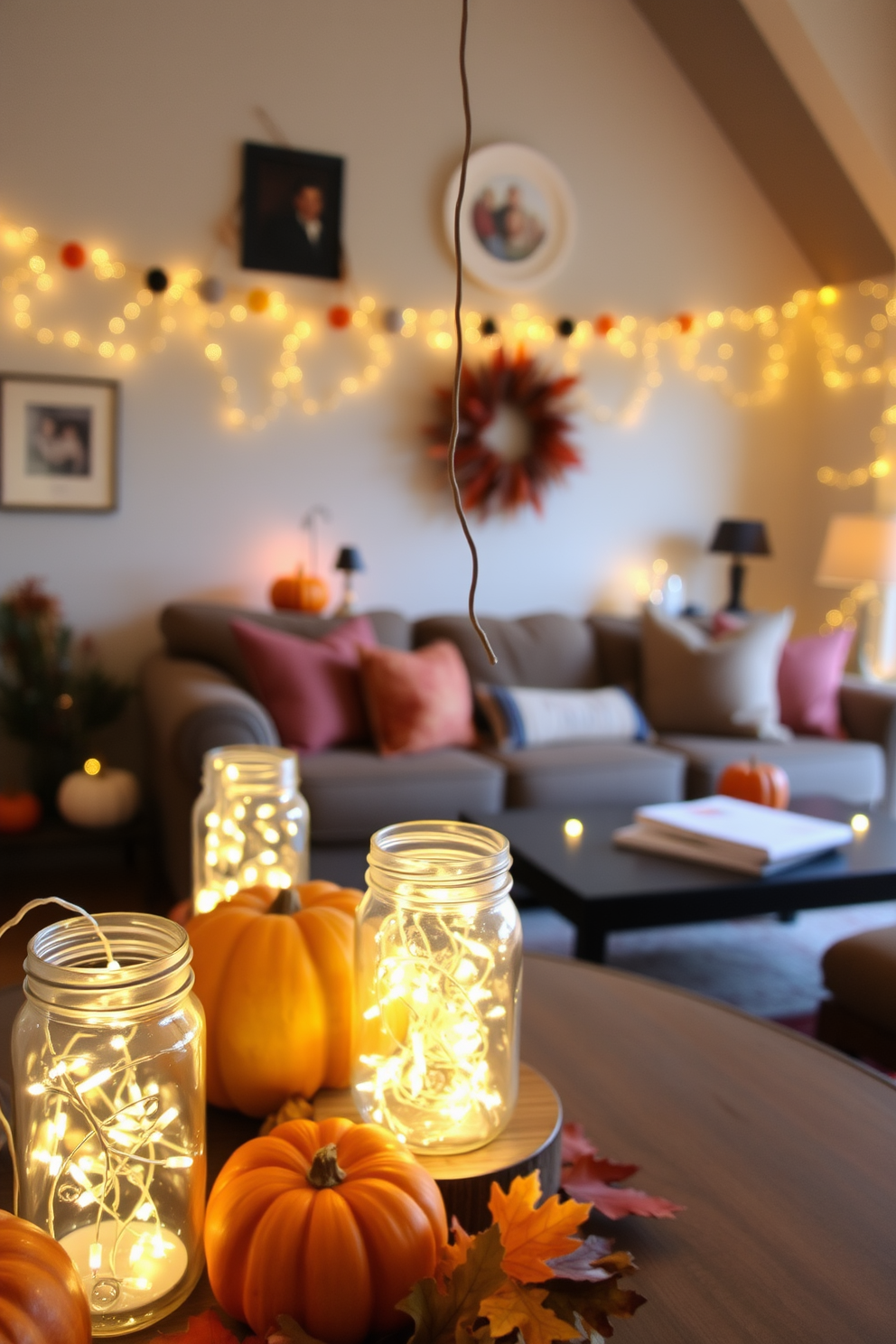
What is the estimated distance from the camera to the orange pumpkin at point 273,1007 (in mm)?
834

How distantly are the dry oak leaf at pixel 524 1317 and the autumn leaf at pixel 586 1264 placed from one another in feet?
0.14

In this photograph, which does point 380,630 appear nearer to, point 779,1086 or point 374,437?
point 374,437

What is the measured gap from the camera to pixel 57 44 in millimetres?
3492

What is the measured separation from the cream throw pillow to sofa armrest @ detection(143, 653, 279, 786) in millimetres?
1482

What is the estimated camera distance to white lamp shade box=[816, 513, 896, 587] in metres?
3.97

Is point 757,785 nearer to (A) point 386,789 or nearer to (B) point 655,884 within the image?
(B) point 655,884

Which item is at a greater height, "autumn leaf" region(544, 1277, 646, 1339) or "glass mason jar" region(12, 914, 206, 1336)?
"glass mason jar" region(12, 914, 206, 1336)

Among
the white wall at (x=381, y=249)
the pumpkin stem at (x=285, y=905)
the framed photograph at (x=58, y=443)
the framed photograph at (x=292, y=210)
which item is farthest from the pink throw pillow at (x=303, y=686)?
the pumpkin stem at (x=285, y=905)

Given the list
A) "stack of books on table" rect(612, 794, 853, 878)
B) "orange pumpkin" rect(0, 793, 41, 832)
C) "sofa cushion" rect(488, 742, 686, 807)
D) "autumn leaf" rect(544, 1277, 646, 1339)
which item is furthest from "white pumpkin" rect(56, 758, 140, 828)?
"autumn leaf" rect(544, 1277, 646, 1339)

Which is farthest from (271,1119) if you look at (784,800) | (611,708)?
(611,708)

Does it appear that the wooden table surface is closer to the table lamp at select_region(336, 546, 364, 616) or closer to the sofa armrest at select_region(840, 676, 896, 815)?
the table lamp at select_region(336, 546, 364, 616)

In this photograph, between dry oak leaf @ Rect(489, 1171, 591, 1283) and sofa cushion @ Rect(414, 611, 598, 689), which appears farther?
sofa cushion @ Rect(414, 611, 598, 689)

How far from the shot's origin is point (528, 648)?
4.00 m

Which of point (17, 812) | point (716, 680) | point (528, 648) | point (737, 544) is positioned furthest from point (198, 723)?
point (737, 544)
